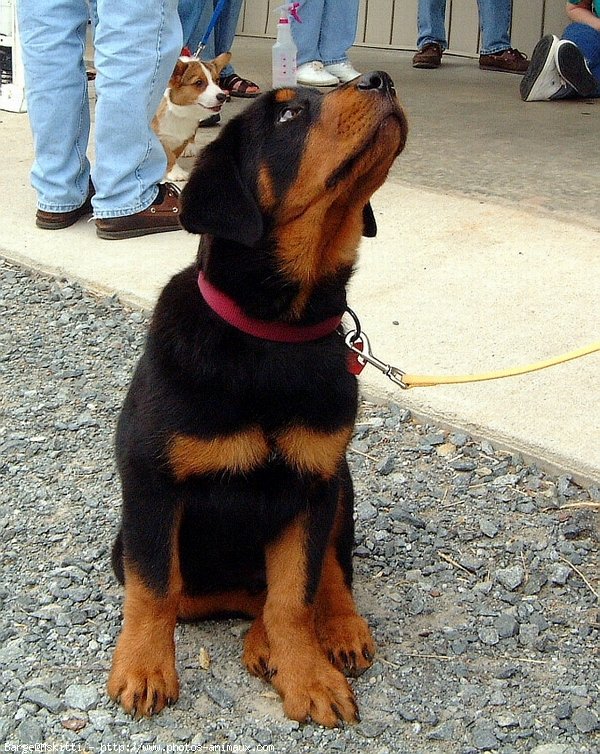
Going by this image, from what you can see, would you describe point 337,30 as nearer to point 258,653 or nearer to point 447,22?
point 447,22

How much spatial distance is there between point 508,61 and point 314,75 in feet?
7.26

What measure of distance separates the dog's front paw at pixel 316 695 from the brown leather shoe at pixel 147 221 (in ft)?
9.91

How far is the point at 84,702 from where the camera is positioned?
2180mm

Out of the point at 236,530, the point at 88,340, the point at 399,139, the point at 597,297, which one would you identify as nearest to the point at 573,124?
the point at 597,297

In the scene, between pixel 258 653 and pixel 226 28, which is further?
pixel 226 28

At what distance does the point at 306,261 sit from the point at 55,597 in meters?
1.05

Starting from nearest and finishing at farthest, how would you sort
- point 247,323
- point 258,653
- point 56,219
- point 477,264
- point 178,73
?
point 247,323 < point 258,653 < point 477,264 < point 56,219 < point 178,73

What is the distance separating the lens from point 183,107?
620 cm

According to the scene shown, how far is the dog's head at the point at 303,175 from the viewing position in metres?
2.17

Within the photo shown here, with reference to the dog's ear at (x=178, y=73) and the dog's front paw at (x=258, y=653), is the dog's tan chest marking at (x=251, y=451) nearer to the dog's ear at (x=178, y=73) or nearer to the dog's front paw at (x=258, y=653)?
the dog's front paw at (x=258, y=653)

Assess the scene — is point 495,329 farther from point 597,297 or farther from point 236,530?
point 236,530

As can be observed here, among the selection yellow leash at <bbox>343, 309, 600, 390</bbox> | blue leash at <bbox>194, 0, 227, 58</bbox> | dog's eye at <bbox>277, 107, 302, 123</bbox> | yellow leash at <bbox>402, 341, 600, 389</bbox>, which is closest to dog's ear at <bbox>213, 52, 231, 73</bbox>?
blue leash at <bbox>194, 0, 227, 58</bbox>

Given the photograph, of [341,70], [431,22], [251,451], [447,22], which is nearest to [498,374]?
[251,451]

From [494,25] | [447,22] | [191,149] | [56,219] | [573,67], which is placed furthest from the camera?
[447,22]
